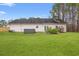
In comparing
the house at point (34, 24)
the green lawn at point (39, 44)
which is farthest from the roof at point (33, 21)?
the green lawn at point (39, 44)

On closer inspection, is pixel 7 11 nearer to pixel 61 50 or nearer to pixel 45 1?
pixel 45 1

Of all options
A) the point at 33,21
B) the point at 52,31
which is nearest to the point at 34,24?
the point at 33,21

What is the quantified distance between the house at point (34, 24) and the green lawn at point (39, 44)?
0.06m

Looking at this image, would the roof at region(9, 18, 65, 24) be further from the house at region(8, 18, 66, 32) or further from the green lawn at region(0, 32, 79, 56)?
the green lawn at region(0, 32, 79, 56)

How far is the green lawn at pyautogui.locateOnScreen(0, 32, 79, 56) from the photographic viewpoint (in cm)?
318

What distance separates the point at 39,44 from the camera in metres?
3.20

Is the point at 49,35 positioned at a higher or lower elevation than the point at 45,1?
lower

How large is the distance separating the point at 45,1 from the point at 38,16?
166 mm

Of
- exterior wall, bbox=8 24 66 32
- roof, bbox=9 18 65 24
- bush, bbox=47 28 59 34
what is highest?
roof, bbox=9 18 65 24

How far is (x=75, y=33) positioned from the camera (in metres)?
3.24

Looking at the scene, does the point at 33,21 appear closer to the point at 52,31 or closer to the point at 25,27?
the point at 25,27

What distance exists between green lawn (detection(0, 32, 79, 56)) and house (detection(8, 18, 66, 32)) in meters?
0.06

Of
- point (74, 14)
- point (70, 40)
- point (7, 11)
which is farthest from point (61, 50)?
point (7, 11)

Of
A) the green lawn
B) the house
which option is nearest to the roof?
the house
